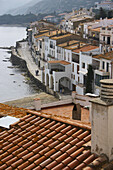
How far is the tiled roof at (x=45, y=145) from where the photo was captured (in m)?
6.32

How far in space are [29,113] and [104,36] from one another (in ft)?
145

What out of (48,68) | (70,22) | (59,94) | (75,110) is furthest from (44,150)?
(70,22)

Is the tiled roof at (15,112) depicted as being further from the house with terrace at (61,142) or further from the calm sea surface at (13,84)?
the calm sea surface at (13,84)

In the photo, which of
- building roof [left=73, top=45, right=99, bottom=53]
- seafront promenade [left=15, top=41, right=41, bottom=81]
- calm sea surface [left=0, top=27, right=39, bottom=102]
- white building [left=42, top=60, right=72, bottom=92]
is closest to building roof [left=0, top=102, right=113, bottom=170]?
building roof [left=73, top=45, right=99, bottom=53]

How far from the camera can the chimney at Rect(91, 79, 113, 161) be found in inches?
224

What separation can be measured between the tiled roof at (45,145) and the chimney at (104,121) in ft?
1.05

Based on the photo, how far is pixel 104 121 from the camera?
573 cm

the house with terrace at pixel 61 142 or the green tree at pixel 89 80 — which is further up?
the house with terrace at pixel 61 142

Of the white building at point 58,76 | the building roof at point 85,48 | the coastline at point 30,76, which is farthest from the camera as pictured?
the white building at point 58,76

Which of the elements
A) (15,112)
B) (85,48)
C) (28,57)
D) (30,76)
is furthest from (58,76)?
(28,57)

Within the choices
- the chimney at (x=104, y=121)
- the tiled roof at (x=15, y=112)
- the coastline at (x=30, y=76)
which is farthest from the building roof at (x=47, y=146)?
the coastline at (x=30, y=76)

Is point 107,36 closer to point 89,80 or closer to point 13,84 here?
point 13,84

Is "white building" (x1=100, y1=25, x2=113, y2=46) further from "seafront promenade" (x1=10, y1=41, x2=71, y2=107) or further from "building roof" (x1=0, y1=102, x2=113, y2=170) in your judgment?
"building roof" (x1=0, y1=102, x2=113, y2=170)

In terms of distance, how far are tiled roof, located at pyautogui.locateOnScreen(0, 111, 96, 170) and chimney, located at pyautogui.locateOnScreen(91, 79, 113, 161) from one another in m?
0.32
